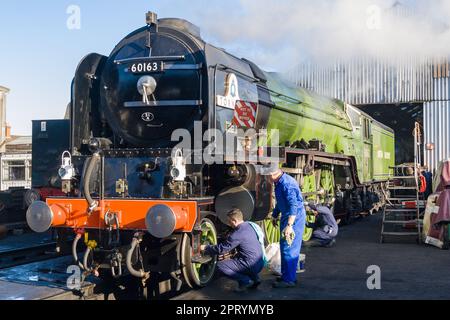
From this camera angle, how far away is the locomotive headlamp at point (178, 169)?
19.0 feet

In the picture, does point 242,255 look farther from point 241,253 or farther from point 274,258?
point 274,258

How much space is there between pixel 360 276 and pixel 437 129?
16825 millimetres

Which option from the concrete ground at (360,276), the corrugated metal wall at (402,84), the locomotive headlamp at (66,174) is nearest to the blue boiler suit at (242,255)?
the concrete ground at (360,276)

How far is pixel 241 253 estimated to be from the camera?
6.03 m

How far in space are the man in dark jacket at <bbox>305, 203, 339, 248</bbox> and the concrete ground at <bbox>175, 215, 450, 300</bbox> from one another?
230mm

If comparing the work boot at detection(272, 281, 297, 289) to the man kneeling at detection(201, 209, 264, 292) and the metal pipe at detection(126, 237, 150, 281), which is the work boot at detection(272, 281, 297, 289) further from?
the metal pipe at detection(126, 237, 150, 281)

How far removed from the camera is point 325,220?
9383 mm

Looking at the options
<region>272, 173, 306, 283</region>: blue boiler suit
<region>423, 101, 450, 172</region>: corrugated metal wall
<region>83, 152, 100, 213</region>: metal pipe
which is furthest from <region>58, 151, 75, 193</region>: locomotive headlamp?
<region>423, 101, 450, 172</region>: corrugated metal wall

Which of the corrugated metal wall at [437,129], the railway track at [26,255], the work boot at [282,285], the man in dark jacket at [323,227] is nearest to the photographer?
the work boot at [282,285]

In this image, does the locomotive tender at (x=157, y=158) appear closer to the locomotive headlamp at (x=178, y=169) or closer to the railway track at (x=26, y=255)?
the locomotive headlamp at (x=178, y=169)

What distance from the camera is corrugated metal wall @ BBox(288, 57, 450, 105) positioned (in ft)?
69.0

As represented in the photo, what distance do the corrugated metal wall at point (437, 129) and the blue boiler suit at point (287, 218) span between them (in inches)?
670

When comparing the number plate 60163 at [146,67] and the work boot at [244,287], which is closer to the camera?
the work boot at [244,287]
